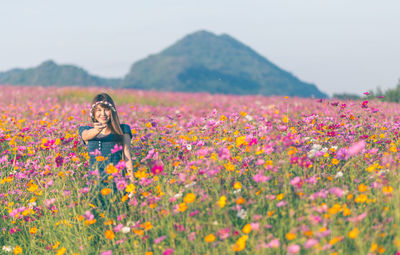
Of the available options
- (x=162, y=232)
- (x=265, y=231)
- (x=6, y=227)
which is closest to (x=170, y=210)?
(x=162, y=232)

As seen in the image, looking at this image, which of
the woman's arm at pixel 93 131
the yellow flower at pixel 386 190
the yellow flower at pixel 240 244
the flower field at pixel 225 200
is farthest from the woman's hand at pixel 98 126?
the yellow flower at pixel 386 190

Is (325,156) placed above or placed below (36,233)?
above

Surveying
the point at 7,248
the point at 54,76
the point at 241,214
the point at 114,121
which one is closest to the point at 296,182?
the point at 241,214

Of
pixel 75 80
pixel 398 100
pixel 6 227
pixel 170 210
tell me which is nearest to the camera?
pixel 170 210

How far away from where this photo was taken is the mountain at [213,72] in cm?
4650

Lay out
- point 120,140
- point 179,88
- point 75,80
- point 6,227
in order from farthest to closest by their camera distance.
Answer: point 75,80
point 179,88
point 120,140
point 6,227

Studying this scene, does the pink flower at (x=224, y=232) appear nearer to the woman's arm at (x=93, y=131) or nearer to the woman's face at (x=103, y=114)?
the woman's arm at (x=93, y=131)

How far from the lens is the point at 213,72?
161 ft

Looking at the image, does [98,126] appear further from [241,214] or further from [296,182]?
[296,182]

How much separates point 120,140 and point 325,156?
7.32 feet

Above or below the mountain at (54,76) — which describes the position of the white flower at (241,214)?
below

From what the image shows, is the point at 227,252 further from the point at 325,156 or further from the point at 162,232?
the point at 325,156

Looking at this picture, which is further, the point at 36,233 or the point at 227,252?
the point at 36,233

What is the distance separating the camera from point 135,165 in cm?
442
